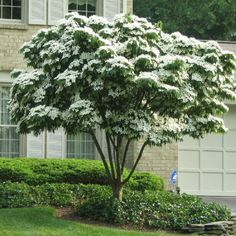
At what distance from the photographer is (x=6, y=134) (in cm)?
1659

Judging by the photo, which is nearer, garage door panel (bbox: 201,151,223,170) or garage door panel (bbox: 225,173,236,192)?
garage door panel (bbox: 201,151,223,170)

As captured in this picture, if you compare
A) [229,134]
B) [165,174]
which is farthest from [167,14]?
[165,174]

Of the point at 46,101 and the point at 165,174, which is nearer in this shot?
the point at 46,101

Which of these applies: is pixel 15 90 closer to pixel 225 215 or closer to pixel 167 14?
pixel 225 215

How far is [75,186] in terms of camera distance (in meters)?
14.3

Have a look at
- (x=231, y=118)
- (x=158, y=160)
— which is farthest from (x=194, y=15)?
(x=158, y=160)

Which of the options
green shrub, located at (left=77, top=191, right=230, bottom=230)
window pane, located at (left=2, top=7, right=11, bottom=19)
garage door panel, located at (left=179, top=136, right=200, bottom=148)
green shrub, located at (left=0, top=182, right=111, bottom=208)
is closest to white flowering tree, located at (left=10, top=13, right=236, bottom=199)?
green shrub, located at (left=77, top=191, right=230, bottom=230)

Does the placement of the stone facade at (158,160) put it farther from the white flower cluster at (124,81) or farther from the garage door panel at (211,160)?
the white flower cluster at (124,81)

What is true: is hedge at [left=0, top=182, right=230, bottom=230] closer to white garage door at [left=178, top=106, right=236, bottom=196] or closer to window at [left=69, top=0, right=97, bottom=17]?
white garage door at [left=178, top=106, right=236, bottom=196]

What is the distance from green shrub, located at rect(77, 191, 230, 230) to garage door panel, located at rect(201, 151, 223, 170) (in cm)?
475

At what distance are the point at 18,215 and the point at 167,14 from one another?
749 inches

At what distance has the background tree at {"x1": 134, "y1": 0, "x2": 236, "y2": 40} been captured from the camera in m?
29.2

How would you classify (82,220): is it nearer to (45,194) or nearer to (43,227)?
(43,227)

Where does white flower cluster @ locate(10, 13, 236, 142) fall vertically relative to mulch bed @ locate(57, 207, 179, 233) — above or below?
above
